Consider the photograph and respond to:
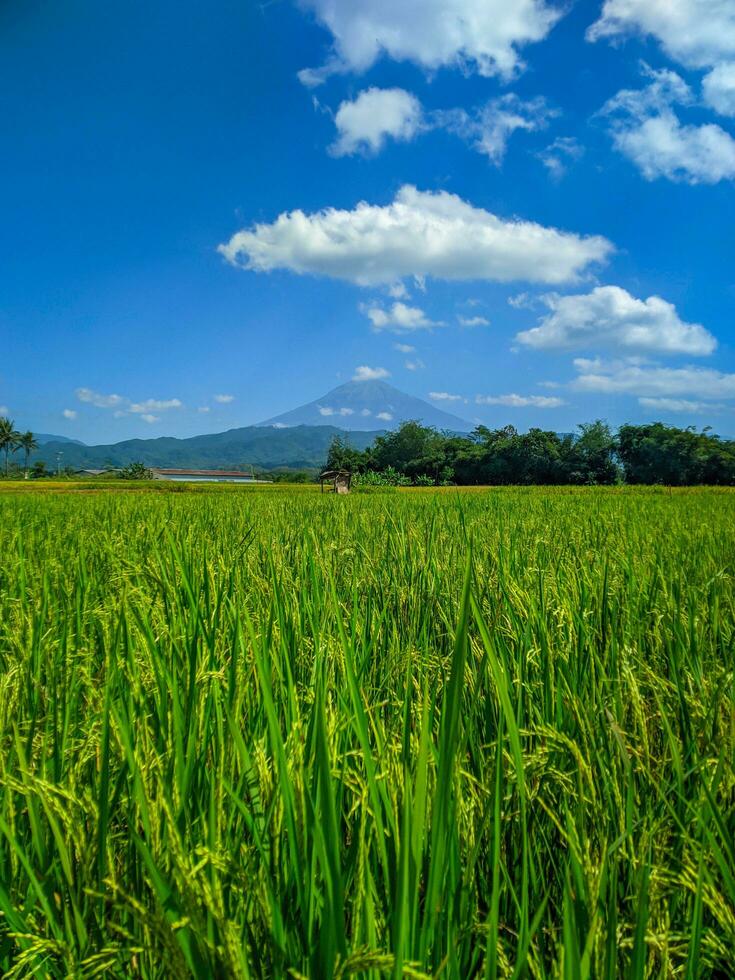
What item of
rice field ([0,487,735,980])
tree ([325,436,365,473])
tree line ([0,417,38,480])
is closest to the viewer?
rice field ([0,487,735,980])

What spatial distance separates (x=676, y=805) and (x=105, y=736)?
3.06 ft

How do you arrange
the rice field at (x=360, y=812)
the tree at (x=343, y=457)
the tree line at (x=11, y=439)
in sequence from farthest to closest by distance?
the tree line at (x=11, y=439) → the tree at (x=343, y=457) → the rice field at (x=360, y=812)

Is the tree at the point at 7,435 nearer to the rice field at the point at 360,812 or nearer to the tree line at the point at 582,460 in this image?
the tree line at the point at 582,460

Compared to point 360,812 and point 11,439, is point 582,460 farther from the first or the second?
point 11,439

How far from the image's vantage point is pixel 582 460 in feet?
205

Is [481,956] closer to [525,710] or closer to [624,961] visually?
[624,961]

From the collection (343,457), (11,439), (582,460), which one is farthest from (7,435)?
(582,460)

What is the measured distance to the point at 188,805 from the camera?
83cm

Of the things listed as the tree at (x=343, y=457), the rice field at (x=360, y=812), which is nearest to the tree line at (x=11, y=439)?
the tree at (x=343, y=457)

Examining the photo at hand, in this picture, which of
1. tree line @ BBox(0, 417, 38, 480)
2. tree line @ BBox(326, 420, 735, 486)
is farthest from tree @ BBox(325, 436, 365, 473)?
tree line @ BBox(0, 417, 38, 480)

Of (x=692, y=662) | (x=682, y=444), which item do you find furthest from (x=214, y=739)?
(x=682, y=444)

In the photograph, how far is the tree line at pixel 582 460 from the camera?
53938mm

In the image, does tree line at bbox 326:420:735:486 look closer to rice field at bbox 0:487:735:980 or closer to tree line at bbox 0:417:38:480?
rice field at bbox 0:487:735:980

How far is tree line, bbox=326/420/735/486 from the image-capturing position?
53.9 meters
